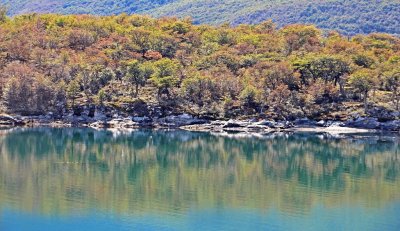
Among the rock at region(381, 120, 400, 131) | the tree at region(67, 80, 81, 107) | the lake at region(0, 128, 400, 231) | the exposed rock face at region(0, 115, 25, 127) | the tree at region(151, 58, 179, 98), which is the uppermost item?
the tree at region(151, 58, 179, 98)

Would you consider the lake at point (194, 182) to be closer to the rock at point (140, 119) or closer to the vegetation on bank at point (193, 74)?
the rock at point (140, 119)

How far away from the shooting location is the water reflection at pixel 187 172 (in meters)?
40.2

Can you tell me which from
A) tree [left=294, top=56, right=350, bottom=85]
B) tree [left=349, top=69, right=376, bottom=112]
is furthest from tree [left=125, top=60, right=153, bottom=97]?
tree [left=349, top=69, right=376, bottom=112]

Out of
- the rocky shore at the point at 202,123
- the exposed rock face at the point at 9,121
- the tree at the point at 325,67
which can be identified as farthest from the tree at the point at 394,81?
the exposed rock face at the point at 9,121

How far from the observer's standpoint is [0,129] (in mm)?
83250

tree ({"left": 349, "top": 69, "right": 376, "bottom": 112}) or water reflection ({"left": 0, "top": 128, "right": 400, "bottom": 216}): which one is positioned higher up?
tree ({"left": 349, "top": 69, "right": 376, "bottom": 112})

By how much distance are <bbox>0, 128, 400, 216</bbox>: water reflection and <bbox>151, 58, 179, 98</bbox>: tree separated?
604 inches

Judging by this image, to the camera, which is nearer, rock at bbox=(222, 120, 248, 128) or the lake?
the lake

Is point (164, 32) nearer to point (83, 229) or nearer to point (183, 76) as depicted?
point (183, 76)

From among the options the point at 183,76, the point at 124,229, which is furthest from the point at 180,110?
the point at 124,229

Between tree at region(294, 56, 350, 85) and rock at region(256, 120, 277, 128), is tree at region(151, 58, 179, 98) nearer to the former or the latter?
rock at region(256, 120, 277, 128)

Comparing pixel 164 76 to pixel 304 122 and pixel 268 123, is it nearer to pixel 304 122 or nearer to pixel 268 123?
pixel 268 123

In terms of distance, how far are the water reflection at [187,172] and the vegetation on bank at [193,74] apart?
13226 millimetres

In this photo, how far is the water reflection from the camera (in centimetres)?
4019
